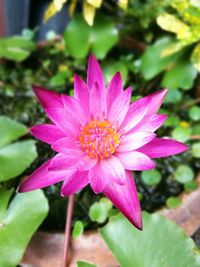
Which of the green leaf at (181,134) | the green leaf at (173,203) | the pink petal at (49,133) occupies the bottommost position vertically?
the green leaf at (173,203)

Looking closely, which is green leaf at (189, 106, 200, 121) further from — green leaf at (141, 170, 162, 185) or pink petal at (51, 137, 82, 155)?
pink petal at (51, 137, 82, 155)

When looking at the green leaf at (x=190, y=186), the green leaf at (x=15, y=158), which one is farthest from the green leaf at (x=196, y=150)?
the green leaf at (x=15, y=158)

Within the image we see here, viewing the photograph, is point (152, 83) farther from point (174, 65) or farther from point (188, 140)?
point (188, 140)

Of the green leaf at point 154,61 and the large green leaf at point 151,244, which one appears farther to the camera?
the green leaf at point 154,61

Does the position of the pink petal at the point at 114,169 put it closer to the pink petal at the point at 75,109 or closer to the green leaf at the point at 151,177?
the pink petal at the point at 75,109

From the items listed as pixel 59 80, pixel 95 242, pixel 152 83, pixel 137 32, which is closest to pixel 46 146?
pixel 59 80

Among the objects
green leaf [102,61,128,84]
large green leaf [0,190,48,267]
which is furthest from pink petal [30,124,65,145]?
green leaf [102,61,128,84]

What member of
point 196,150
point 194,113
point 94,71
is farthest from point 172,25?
point 94,71
